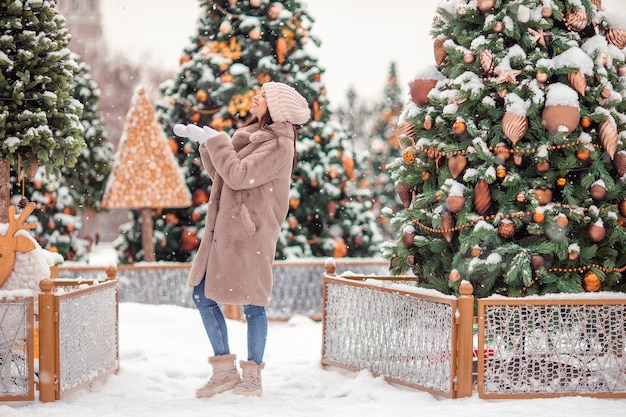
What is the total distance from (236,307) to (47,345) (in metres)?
4.70

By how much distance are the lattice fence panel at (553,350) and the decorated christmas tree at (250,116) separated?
18.8ft

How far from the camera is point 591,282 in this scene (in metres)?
5.06

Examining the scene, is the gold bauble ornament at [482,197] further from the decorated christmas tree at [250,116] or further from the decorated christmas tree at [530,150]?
the decorated christmas tree at [250,116]

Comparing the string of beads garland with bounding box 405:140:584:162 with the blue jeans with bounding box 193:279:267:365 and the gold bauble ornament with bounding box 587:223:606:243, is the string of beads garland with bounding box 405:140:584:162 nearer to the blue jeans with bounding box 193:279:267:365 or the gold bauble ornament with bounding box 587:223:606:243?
the gold bauble ornament with bounding box 587:223:606:243

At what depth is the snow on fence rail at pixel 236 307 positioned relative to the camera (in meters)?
9.61

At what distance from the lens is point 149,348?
6352 mm

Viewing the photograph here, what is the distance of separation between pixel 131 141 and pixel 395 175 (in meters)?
5.44

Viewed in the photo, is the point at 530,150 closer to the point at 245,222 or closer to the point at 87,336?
the point at 245,222

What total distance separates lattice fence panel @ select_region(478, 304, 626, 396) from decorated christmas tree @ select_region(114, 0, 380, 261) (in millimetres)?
5742

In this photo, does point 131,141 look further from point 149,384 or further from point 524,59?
point 524,59

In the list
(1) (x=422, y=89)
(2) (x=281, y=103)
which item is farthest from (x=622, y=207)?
(2) (x=281, y=103)

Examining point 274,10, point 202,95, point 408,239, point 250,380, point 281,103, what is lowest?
point 250,380

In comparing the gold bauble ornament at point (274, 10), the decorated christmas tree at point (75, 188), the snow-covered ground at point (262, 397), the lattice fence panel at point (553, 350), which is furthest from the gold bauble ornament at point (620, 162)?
the decorated christmas tree at point (75, 188)

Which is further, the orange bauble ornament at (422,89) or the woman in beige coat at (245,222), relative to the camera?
the orange bauble ornament at (422,89)
